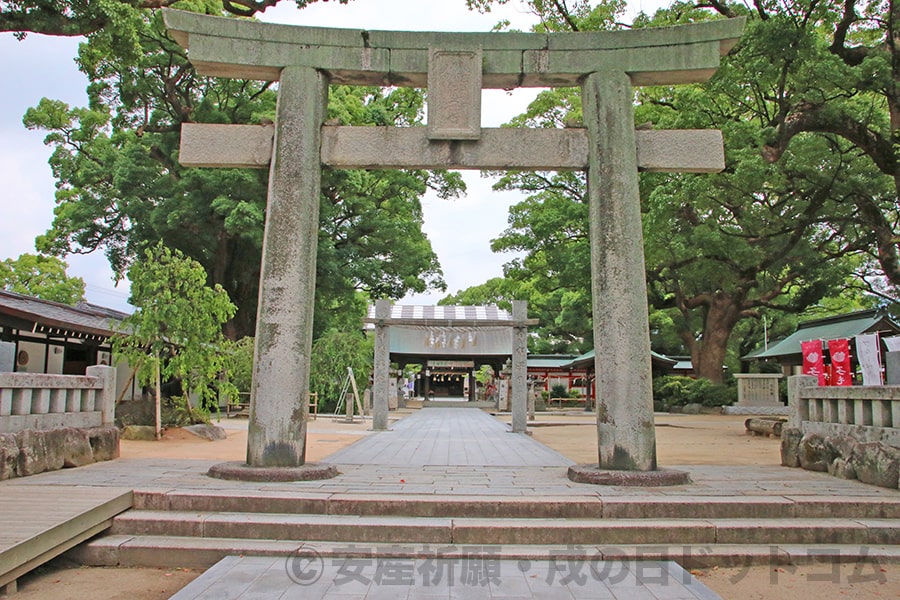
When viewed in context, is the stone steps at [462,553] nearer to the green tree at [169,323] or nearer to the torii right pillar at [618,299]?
the torii right pillar at [618,299]

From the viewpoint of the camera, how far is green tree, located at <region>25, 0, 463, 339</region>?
71.2 ft

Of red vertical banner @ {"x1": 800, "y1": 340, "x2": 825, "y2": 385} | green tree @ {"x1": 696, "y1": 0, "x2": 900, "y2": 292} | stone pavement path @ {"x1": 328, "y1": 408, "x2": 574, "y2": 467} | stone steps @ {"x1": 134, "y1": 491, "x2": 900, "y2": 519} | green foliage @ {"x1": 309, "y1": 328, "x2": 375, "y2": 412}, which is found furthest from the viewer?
green foliage @ {"x1": 309, "y1": 328, "x2": 375, "y2": 412}

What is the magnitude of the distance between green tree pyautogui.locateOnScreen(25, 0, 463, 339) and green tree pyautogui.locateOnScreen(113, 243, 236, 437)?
28.0 ft

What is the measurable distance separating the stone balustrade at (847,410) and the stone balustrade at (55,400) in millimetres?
9349

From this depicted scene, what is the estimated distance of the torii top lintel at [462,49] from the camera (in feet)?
22.7

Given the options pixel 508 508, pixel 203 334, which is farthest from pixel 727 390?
pixel 508 508

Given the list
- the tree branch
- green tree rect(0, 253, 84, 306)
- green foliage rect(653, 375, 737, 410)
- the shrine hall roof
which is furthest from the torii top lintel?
green tree rect(0, 253, 84, 306)

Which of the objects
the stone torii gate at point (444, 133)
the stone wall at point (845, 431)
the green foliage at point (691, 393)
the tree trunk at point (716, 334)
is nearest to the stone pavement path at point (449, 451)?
the stone torii gate at point (444, 133)

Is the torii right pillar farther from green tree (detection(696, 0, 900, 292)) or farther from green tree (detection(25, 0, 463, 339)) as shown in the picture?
green tree (detection(25, 0, 463, 339))

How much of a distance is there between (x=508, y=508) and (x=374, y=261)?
2158 centimetres

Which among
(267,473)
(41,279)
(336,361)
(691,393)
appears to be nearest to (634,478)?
(267,473)

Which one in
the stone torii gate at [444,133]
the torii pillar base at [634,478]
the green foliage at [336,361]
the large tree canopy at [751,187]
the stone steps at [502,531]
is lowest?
the stone steps at [502,531]

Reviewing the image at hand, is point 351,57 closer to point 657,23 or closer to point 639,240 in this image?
point 639,240

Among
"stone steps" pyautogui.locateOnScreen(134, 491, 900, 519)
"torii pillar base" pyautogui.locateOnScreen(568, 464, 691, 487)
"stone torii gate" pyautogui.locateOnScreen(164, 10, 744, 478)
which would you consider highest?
"stone torii gate" pyautogui.locateOnScreen(164, 10, 744, 478)
